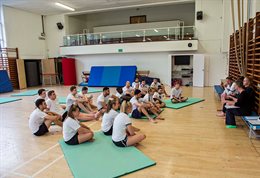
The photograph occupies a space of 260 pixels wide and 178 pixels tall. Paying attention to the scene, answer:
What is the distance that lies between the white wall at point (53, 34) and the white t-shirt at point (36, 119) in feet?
38.3

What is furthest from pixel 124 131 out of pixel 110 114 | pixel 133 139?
pixel 110 114

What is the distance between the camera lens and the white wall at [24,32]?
12320 millimetres

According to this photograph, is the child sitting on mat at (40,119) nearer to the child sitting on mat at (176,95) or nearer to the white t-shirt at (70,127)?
the white t-shirt at (70,127)

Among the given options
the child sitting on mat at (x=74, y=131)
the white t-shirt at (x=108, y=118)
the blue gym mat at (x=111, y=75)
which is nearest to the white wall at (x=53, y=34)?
Result: the blue gym mat at (x=111, y=75)

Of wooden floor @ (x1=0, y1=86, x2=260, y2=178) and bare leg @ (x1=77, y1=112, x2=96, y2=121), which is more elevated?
bare leg @ (x1=77, y1=112, x2=96, y2=121)

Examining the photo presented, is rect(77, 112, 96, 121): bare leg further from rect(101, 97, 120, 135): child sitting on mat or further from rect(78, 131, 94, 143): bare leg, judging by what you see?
rect(78, 131, 94, 143): bare leg

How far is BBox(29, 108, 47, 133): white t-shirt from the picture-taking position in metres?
4.00

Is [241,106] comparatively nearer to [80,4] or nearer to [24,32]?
[80,4]

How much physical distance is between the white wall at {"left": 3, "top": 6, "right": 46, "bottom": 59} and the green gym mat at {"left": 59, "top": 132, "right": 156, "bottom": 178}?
11.6 metres

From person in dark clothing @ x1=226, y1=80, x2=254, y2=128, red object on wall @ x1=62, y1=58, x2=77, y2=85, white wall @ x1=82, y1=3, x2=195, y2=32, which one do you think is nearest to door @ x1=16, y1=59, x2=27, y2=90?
red object on wall @ x1=62, y1=58, x2=77, y2=85

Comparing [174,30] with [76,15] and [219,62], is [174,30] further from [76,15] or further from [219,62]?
[76,15]

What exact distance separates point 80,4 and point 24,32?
4322mm

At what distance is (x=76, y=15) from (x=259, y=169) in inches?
596

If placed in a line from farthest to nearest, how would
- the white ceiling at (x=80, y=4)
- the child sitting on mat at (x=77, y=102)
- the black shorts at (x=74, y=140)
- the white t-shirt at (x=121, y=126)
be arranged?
1. the white ceiling at (x=80, y=4)
2. the child sitting on mat at (x=77, y=102)
3. the black shorts at (x=74, y=140)
4. the white t-shirt at (x=121, y=126)
